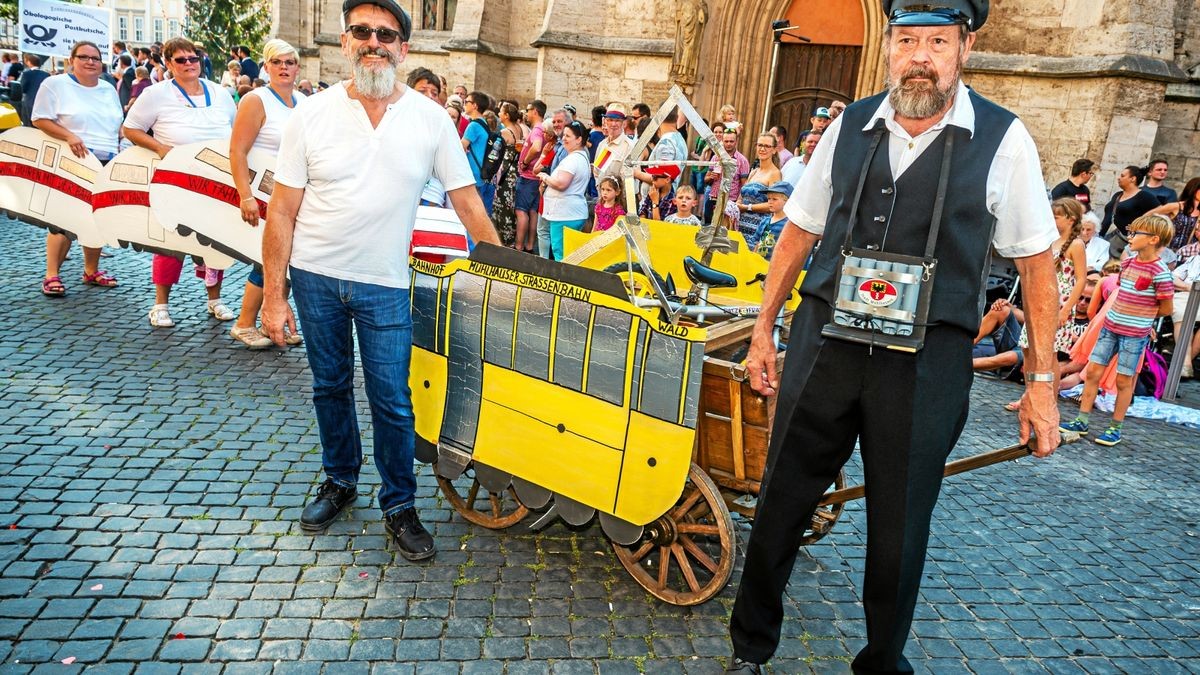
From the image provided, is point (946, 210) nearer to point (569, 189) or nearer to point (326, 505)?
point (326, 505)

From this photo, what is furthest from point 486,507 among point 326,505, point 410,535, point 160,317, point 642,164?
point 160,317

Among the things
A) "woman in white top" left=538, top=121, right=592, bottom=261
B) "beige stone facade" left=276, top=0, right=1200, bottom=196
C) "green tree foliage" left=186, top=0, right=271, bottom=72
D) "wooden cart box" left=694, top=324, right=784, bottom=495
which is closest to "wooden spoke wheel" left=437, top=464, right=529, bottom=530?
"wooden cart box" left=694, top=324, right=784, bottom=495

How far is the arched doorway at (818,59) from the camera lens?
14.7 meters

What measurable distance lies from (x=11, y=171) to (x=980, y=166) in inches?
299

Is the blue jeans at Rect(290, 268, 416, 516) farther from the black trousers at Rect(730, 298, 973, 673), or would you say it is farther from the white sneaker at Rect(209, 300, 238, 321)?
the white sneaker at Rect(209, 300, 238, 321)

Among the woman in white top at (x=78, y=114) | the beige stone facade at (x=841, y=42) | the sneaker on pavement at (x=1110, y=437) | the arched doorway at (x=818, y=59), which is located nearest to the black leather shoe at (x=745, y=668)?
the sneaker on pavement at (x=1110, y=437)

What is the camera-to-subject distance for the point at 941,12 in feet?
7.41

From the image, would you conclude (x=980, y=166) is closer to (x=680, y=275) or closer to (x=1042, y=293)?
(x=1042, y=293)

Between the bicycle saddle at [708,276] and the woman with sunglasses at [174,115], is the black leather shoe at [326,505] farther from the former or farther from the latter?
the woman with sunglasses at [174,115]

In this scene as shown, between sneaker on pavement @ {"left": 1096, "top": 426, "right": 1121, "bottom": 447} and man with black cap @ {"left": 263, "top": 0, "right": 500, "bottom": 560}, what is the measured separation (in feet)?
17.1

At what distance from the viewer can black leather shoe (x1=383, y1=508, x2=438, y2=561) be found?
3.49 m

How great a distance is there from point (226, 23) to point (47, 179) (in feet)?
157

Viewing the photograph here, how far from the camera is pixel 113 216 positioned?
6.32m

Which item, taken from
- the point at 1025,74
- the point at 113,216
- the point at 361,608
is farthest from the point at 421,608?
the point at 1025,74
